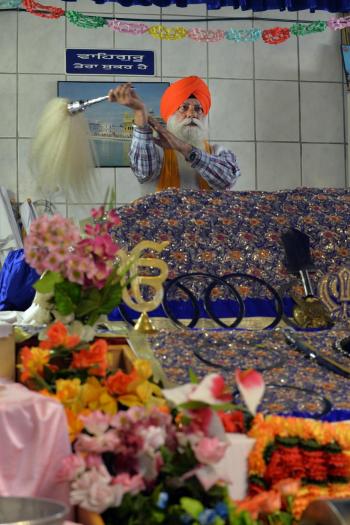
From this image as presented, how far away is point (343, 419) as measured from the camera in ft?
6.72

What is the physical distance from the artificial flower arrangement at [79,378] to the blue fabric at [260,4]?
3012 millimetres

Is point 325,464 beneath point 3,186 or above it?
beneath

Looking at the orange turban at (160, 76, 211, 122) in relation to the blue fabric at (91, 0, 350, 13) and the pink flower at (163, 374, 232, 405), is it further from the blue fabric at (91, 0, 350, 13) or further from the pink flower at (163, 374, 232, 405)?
the pink flower at (163, 374, 232, 405)

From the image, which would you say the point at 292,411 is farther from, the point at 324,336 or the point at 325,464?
the point at 324,336

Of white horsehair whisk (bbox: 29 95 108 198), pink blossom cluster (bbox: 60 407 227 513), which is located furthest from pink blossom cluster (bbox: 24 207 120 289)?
white horsehair whisk (bbox: 29 95 108 198)

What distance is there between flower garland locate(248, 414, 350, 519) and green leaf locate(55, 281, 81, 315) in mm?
520

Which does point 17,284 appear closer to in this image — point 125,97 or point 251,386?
point 125,97

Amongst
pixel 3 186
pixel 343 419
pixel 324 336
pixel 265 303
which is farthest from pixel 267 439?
pixel 3 186

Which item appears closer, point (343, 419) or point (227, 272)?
point (343, 419)

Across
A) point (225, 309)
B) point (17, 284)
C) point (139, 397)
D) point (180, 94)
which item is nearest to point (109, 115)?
point (180, 94)

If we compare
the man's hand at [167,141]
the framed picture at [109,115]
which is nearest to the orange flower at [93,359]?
the man's hand at [167,141]

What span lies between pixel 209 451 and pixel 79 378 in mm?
471

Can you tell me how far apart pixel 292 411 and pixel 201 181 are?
2461mm

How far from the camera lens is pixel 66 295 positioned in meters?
2.11
